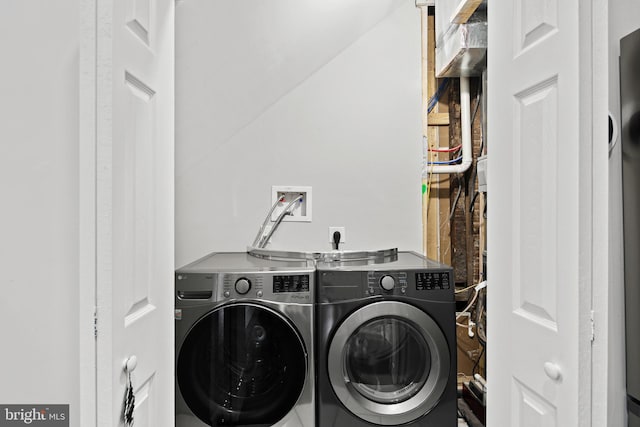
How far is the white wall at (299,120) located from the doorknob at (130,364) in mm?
1502

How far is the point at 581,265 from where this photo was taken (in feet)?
2.77

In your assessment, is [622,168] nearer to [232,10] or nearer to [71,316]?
[71,316]

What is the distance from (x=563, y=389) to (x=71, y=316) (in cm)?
108

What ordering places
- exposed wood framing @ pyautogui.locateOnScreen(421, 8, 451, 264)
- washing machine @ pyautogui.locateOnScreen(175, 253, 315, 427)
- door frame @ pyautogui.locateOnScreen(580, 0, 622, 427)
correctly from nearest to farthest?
door frame @ pyautogui.locateOnScreen(580, 0, 622, 427), washing machine @ pyautogui.locateOnScreen(175, 253, 315, 427), exposed wood framing @ pyautogui.locateOnScreen(421, 8, 451, 264)

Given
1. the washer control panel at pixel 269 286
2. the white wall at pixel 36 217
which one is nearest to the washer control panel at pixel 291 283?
the washer control panel at pixel 269 286

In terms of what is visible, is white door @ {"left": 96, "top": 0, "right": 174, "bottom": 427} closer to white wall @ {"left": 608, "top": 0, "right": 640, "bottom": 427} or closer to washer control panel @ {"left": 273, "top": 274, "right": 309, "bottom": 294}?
washer control panel @ {"left": 273, "top": 274, "right": 309, "bottom": 294}

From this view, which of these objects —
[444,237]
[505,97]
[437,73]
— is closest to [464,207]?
[444,237]

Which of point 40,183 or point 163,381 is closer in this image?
point 40,183

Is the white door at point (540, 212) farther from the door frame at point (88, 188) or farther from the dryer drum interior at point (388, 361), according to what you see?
the door frame at point (88, 188)

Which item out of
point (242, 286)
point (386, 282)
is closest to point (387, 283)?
point (386, 282)

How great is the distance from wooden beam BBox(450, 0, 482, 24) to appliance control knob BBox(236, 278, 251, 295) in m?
1.57

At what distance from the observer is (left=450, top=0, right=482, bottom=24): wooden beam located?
6.50ft

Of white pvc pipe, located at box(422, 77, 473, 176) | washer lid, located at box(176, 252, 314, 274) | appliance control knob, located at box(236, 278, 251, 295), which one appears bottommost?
appliance control knob, located at box(236, 278, 251, 295)

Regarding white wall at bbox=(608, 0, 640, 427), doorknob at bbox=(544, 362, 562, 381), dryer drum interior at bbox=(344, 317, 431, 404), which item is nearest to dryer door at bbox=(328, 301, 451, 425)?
dryer drum interior at bbox=(344, 317, 431, 404)
